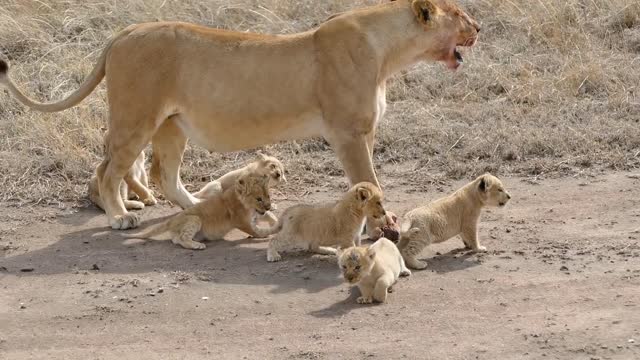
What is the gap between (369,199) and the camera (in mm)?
8227

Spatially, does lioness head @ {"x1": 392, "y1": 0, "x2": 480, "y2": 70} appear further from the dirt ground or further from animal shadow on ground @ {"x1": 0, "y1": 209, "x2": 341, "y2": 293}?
animal shadow on ground @ {"x1": 0, "y1": 209, "x2": 341, "y2": 293}

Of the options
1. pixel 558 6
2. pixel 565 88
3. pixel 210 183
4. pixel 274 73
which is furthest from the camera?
pixel 558 6

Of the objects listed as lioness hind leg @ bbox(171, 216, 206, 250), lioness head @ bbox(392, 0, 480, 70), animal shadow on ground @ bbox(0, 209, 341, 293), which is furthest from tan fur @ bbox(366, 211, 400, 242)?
lioness head @ bbox(392, 0, 480, 70)

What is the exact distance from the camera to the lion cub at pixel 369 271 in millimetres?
7453

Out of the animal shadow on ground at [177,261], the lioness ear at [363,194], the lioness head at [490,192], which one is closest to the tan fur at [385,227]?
the lioness ear at [363,194]

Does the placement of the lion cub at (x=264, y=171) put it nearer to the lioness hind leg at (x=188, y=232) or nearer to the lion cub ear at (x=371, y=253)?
the lioness hind leg at (x=188, y=232)

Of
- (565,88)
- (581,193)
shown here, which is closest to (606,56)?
(565,88)

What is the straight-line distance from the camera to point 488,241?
341 inches

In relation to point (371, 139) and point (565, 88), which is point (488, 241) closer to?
point (371, 139)

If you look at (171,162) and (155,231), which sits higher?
(171,162)

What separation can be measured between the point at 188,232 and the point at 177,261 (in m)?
0.36

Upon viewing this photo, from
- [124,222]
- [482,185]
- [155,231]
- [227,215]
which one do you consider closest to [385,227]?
[482,185]

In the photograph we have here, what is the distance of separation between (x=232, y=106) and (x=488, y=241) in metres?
1.96

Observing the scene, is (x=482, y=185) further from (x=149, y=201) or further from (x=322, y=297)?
(x=149, y=201)
